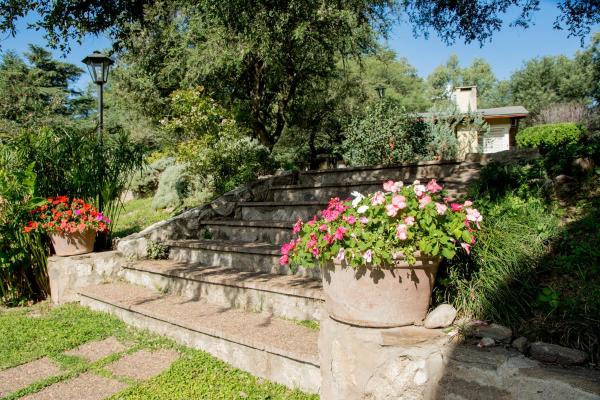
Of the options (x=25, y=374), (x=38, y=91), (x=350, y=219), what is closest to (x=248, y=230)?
(x=25, y=374)

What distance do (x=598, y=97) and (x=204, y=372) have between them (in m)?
30.7

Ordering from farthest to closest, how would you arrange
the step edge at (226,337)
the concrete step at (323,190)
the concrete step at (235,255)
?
the concrete step at (323,190) < the concrete step at (235,255) < the step edge at (226,337)

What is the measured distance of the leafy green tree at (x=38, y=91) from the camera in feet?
59.6

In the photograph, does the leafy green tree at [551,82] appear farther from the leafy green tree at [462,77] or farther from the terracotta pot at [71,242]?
the terracotta pot at [71,242]

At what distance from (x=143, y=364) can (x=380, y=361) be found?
1826 mm

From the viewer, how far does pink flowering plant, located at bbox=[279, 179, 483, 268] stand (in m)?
2.01

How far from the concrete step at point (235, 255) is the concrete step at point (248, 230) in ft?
0.50

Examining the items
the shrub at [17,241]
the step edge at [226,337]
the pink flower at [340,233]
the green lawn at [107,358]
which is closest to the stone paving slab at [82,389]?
the green lawn at [107,358]

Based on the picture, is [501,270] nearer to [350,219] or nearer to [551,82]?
[350,219]

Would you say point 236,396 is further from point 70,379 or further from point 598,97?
point 598,97

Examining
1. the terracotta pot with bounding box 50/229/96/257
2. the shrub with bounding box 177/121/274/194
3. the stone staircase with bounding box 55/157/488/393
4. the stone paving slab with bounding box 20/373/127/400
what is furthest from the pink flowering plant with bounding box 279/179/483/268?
the shrub with bounding box 177/121/274/194

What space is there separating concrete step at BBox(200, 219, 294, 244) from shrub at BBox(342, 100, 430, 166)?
3357 millimetres

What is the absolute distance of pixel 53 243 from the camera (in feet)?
14.9

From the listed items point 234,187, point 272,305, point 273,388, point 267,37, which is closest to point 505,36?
point 267,37
